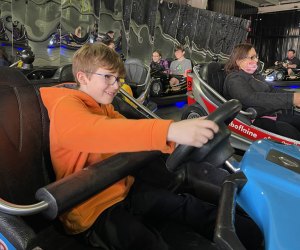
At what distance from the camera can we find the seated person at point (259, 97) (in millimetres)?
2304

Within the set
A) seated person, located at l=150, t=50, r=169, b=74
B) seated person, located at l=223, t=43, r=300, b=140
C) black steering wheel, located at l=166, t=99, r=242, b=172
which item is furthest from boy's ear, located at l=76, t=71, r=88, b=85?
seated person, located at l=150, t=50, r=169, b=74

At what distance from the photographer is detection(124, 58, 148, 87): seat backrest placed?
416 centimetres

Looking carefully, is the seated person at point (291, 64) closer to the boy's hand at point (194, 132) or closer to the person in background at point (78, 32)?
the person in background at point (78, 32)

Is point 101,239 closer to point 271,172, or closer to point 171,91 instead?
point 271,172

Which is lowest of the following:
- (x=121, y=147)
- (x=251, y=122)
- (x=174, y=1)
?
(x=251, y=122)

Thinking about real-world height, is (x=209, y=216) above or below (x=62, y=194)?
below

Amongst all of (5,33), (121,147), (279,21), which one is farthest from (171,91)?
(279,21)

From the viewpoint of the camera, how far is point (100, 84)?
1062 mm

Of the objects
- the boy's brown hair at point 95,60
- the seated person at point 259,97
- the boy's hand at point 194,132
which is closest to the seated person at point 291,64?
the seated person at point 259,97

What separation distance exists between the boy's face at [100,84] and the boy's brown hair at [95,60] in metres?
0.01

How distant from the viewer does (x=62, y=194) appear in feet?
2.74

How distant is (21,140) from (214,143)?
1.90ft

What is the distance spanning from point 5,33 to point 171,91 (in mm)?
2854

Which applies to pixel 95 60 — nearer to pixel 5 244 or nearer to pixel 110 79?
pixel 110 79
